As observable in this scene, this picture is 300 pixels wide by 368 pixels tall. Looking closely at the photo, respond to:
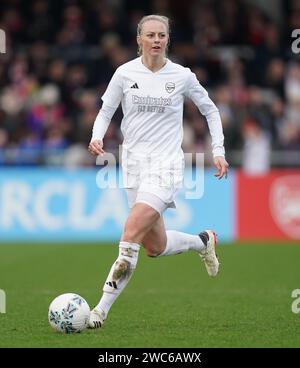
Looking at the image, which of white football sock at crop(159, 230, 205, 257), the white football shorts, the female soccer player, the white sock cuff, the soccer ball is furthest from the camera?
white football sock at crop(159, 230, 205, 257)

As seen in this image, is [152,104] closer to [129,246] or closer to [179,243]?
[129,246]

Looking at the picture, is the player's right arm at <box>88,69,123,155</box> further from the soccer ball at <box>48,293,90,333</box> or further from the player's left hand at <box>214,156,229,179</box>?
the soccer ball at <box>48,293,90,333</box>

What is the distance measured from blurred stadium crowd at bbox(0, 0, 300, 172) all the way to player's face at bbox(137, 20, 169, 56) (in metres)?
10.8

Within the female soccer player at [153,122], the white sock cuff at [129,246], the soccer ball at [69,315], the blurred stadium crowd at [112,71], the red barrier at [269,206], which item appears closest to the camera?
the soccer ball at [69,315]

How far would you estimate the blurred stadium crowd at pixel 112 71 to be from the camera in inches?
814

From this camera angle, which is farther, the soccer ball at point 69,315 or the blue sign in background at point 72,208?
the blue sign in background at point 72,208

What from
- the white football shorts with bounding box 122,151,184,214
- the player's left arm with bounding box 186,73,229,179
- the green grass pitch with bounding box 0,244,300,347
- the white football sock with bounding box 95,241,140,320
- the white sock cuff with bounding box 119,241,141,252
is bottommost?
the green grass pitch with bounding box 0,244,300,347

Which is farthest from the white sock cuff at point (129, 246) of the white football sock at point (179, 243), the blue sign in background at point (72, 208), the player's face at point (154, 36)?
the blue sign in background at point (72, 208)

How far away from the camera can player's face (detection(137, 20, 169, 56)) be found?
31.2 feet

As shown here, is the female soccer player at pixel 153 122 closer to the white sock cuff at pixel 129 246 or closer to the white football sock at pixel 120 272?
the white football sock at pixel 120 272

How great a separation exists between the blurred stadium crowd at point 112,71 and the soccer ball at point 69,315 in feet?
37.3

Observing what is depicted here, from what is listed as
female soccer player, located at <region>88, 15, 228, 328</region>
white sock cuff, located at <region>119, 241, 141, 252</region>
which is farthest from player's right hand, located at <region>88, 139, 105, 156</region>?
white sock cuff, located at <region>119, 241, 141, 252</region>

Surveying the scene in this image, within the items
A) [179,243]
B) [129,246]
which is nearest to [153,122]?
[129,246]
